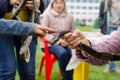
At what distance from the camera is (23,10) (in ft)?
13.2

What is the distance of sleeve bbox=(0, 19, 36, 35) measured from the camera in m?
2.46

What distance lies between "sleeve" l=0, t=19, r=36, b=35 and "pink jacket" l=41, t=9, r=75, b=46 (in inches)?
128

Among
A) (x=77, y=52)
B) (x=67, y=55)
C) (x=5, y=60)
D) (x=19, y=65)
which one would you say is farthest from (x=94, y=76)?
(x=77, y=52)

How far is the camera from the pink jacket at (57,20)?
596cm

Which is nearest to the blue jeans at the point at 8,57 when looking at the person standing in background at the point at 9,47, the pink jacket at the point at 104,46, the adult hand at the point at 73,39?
the person standing in background at the point at 9,47

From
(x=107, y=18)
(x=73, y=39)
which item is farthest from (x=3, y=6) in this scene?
(x=107, y=18)

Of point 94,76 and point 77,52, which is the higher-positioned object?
point 77,52

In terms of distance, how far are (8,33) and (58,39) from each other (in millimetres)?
539

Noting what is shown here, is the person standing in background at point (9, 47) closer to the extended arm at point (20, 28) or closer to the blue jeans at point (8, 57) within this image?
the blue jeans at point (8, 57)

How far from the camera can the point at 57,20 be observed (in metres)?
6.02

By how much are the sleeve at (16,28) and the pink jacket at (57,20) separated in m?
3.25

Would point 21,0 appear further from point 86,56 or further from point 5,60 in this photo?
point 86,56

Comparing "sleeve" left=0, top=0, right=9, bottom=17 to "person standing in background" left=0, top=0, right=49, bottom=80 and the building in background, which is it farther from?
the building in background

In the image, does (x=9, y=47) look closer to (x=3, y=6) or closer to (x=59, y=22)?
(x=3, y=6)
